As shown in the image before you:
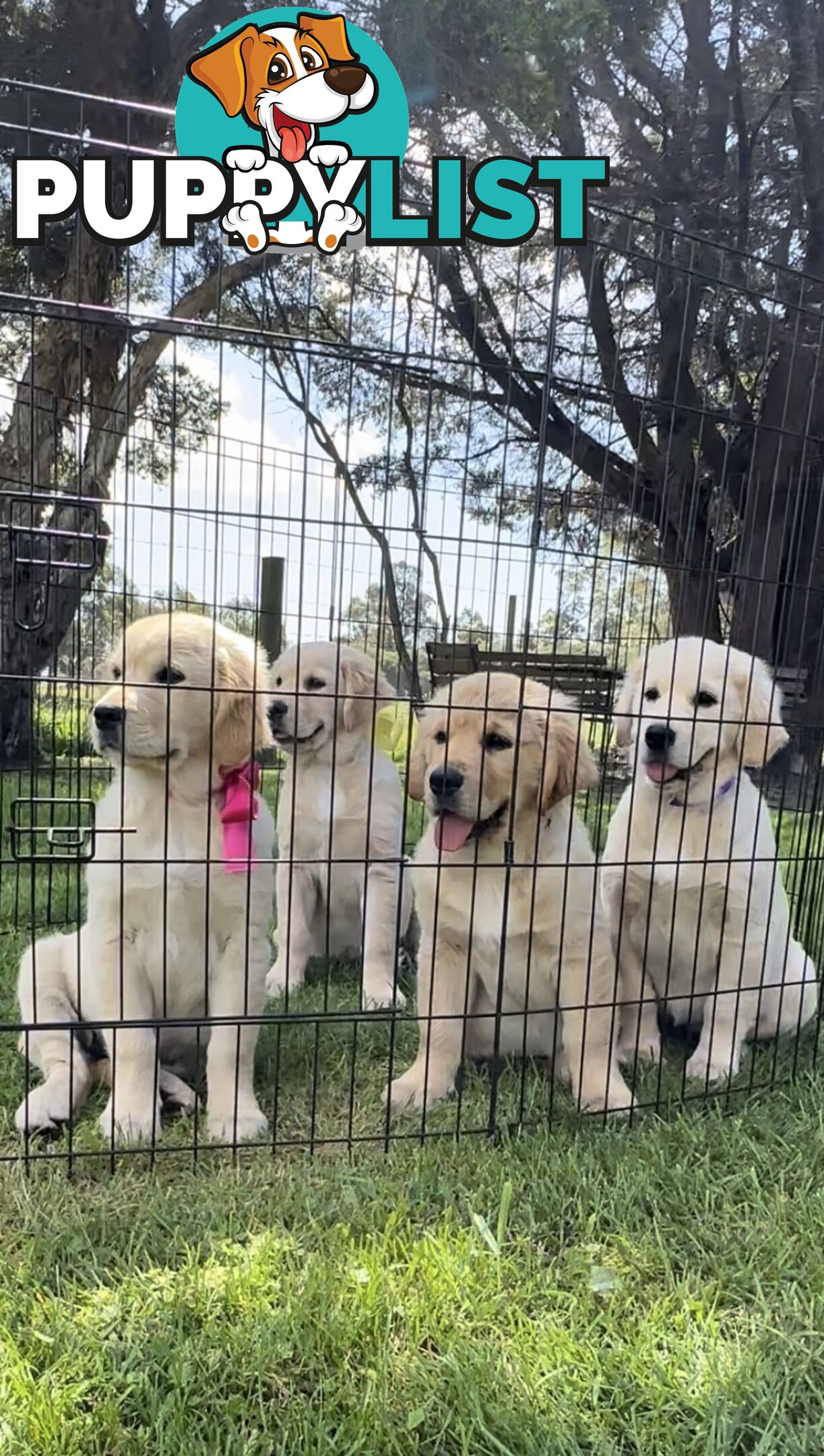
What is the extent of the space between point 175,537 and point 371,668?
1.74m

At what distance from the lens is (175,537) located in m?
2.09

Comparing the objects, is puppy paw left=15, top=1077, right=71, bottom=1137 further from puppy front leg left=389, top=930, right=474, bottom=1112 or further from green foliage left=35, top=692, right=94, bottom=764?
green foliage left=35, top=692, right=94, bottom=764

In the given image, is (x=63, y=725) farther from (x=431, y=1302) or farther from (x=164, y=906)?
(x=431, y=1302)

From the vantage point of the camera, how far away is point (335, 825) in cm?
352

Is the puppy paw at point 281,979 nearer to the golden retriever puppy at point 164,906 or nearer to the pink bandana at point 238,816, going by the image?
the golden retriever puppy at point 164,906

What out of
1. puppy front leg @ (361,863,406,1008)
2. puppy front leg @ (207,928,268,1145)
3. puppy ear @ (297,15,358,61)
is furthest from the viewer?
puppy ear @ (297,15,358,61)

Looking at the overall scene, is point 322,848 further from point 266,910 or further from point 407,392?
point 407,392

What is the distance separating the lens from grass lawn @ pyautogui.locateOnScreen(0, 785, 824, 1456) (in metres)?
1.38

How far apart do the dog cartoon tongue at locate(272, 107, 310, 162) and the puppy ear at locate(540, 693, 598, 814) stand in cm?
300

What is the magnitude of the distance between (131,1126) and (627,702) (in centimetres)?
189

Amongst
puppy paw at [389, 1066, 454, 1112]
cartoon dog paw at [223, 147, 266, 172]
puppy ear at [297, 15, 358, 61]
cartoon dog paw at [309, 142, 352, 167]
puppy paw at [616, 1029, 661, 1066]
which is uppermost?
puppy ear at [297, 15, 358, 61]

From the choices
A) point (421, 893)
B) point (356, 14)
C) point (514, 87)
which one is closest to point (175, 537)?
point (421, 893)

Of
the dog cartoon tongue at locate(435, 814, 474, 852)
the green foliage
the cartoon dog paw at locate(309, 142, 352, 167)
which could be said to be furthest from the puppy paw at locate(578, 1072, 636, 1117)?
the cartoon dog paw at locate(309, 142, 352, 167)

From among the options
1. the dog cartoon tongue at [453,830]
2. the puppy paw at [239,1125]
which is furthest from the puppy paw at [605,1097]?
the puppy paw at [239,1125]
